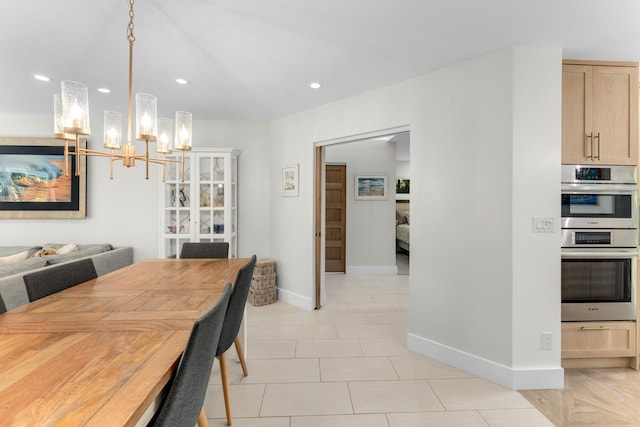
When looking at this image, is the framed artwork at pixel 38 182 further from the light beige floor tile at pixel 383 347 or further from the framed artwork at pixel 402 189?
the framed artwork at pixel 402 189

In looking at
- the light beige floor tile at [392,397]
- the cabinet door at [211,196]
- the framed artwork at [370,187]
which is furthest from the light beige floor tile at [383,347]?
the framed artwork at [370,187]

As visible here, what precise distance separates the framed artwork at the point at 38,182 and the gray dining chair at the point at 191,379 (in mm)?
4382

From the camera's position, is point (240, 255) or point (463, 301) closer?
point (463, 301)

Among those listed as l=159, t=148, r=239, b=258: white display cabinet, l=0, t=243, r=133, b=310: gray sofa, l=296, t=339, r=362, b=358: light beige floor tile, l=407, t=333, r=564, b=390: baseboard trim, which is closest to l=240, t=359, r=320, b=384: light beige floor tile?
l=296, t=339, r=362, b=358: light beige floor tile

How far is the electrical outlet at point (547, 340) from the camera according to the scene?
7.63 feet

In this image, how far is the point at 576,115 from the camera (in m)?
2.49

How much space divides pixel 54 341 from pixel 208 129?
3.80m

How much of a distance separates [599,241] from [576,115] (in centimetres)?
97

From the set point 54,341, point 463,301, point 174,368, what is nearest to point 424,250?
point 463,301

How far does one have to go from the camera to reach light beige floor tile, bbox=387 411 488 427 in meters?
1.93

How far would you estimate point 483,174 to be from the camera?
2439 mm

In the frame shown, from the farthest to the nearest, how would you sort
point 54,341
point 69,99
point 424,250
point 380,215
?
1. point 380,215
2. point 424,250
3. point 69,99
4. point 54,341

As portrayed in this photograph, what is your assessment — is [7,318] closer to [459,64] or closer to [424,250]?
[424,250]

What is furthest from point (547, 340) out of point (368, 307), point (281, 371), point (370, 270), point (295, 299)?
point (370, 270)
